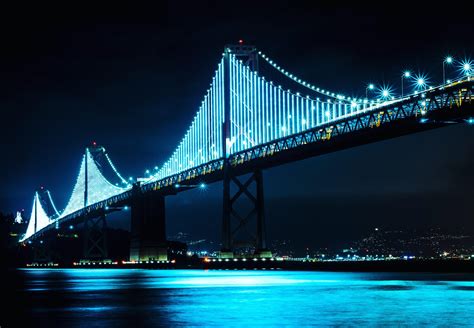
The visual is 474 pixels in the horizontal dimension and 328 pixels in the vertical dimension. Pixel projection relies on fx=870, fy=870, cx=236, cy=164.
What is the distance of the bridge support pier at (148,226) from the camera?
3246 inches

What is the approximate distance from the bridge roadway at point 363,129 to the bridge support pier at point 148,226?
12209 mm

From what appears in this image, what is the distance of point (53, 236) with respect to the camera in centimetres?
13212

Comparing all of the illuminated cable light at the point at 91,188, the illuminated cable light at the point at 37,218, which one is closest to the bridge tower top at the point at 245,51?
the illuminated cable light at the point at 91,188

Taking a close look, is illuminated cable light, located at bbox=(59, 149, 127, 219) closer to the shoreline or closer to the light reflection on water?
the shoreline

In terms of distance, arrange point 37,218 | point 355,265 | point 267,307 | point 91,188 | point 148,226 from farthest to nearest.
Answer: point 37,218, point 91,188, point 148,226, point 355,265, point 267,307

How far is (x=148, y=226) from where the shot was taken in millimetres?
82188

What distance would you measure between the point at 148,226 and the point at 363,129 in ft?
124

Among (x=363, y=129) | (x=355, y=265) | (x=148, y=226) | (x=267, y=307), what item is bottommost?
(x=267, y=307)

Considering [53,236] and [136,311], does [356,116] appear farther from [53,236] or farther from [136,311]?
[53,236]

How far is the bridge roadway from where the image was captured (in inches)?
1666

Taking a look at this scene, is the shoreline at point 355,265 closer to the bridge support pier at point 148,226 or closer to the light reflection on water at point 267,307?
the bridge support pier at point 148,226

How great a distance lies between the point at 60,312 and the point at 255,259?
37.0 m

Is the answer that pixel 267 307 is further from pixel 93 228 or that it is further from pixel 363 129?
pixel 93 228

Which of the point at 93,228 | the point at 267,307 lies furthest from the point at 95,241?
the point at 267,307
